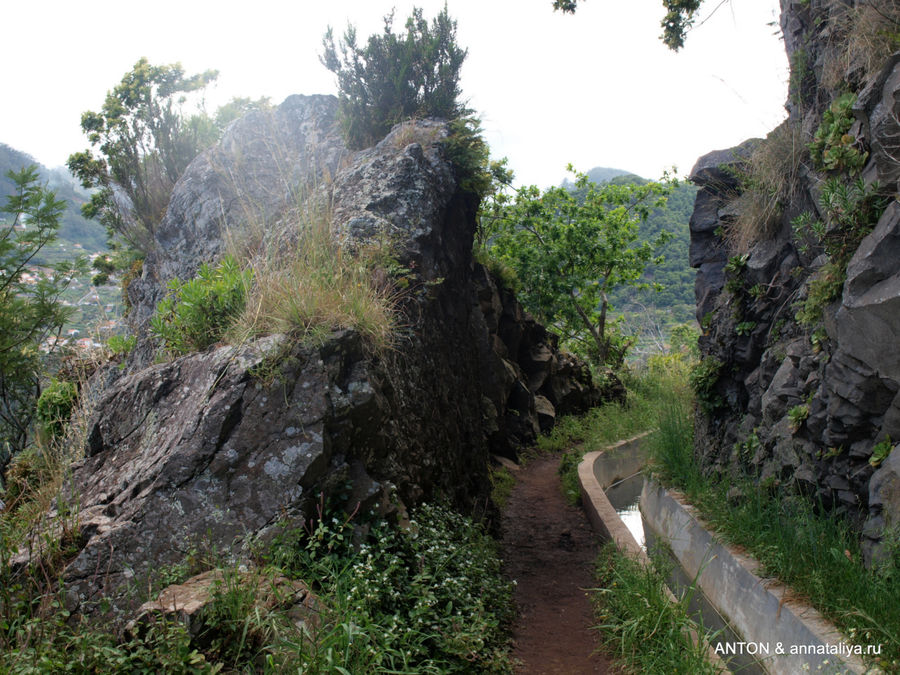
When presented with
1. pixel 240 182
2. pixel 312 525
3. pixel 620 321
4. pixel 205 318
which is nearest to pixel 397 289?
pixel 205 318

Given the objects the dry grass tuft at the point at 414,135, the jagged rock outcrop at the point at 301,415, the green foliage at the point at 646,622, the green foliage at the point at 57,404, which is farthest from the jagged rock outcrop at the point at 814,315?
the green foliage at the point at 57,404

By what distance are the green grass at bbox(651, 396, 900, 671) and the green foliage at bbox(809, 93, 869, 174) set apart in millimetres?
2705

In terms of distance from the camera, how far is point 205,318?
5199 mm

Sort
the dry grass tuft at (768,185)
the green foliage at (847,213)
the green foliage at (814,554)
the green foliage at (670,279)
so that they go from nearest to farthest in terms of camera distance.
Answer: the green foliage at (814,554)
the green foliage at (847,213)
the dry grass tuft at (768,185)
the green foliage at (670,279)

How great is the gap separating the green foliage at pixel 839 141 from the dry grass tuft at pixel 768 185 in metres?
0.69

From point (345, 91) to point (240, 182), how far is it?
280 cm

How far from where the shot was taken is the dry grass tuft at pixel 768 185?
596 cm

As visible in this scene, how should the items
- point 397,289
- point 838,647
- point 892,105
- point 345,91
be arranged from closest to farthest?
1. point 838,647
2. point 892,105
3. point 397,289
4. point 345,91

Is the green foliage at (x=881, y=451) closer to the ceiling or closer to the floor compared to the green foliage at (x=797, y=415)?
closer to the floor

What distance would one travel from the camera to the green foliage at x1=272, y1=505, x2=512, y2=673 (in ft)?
9.75

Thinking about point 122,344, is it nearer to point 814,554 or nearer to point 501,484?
point 501,484

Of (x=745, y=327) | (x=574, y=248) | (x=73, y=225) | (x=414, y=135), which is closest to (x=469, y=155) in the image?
(x=414, y=135)

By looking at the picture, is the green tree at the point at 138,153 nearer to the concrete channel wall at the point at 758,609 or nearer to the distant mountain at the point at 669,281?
the concrete channel wall at the point at 758,609

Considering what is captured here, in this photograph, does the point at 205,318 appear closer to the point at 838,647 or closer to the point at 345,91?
the point at 838,647
